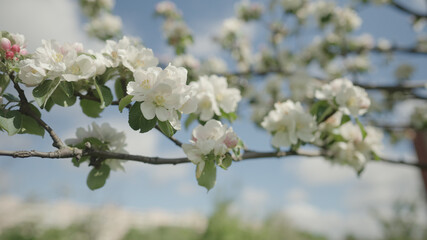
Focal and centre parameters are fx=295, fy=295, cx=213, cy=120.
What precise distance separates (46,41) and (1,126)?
0.29m

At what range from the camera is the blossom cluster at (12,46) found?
89cm

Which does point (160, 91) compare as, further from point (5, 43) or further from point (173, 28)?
point (173, 28)

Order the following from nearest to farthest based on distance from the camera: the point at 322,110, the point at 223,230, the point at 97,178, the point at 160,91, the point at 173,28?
1. the point at 160,91
2. the point at 97,178
3. the point at 322,110
4. the point at 173,28
5. the point at 223,230

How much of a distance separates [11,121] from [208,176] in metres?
0.62

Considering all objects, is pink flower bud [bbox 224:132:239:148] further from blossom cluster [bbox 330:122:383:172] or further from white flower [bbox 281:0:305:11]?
white flower [bbox 281:0:305:11]

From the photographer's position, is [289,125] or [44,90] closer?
[44,90]

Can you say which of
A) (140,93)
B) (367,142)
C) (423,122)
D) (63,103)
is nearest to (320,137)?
(367,142)

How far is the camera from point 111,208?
298 inches

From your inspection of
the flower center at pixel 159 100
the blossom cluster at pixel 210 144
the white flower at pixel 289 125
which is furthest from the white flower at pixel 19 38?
the white flower at pixel 289 125

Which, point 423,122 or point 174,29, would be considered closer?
point 423,122

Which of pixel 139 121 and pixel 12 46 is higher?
pixel 12 46

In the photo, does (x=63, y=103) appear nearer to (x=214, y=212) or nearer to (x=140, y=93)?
(x=140, y=93)

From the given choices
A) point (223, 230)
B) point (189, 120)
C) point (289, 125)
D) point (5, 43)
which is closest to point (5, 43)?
point (5, 43)

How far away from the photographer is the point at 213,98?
4.30ft
